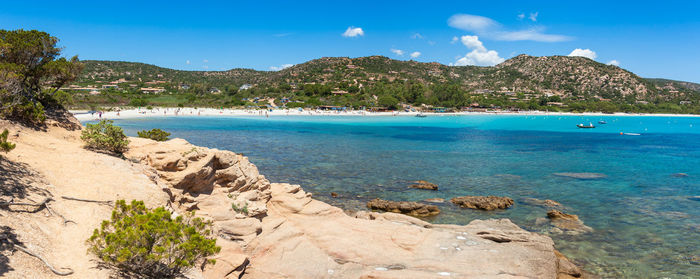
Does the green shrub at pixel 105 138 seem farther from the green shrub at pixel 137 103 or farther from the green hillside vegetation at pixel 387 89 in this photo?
the green shrub at pixel 137 103

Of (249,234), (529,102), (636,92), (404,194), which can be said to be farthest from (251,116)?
(636,92)

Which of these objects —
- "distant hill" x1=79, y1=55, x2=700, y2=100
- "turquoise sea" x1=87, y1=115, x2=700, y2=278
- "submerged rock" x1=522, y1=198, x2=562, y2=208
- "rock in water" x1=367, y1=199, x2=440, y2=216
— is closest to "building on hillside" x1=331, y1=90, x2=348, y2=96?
"distant hill" x1=79, y1=55, x2=700, y2=100

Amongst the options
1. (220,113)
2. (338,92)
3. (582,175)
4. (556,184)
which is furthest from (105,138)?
(338,92)

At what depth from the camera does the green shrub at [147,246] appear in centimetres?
606

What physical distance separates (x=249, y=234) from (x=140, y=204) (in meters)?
4.03

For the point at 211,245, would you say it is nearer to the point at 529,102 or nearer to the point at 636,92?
the point at 529,102

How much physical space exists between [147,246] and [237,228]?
4553mm

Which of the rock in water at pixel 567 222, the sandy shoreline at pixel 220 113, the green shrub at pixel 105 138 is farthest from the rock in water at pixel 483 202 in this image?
the sandy shoreline at pixel 220 113

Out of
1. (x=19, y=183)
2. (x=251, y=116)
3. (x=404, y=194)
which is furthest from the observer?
(x=251, y=116)

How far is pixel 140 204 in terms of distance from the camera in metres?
7.06

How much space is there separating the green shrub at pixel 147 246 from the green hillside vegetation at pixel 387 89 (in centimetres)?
9731

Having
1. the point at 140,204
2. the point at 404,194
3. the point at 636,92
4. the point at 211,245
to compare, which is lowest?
the point at 404,194

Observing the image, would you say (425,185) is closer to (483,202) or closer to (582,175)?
(483,202)

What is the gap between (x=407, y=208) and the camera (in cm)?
1692
